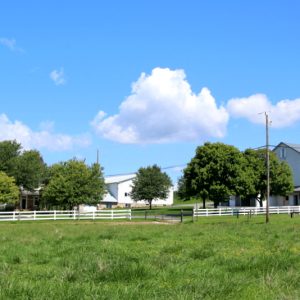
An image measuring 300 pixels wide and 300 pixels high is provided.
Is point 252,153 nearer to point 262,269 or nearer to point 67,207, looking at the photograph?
point 67,207

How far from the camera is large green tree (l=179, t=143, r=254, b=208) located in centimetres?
6356

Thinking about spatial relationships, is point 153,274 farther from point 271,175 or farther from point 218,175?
point 271,175

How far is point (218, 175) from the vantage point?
2532 inches

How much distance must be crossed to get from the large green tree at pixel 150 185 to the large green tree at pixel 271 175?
3036 centimetres

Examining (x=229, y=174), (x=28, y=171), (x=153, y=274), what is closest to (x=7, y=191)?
(x=28, y=171)

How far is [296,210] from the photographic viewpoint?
63125 millimetres

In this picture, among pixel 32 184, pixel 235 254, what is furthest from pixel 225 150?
pixel 235 254

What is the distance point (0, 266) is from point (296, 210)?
187 feet

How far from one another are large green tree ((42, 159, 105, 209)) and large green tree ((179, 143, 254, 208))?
41.8 ft

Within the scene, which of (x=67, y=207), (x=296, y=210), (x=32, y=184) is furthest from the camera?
(x=32, y=184)

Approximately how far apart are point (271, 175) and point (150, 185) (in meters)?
33.4

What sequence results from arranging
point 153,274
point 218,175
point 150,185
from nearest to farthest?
point 153,274, point 218,175, point 150,185

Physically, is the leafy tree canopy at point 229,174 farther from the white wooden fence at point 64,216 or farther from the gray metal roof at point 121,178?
the gray metal roof at point 121,178

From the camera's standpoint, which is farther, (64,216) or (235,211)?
(235,211)
